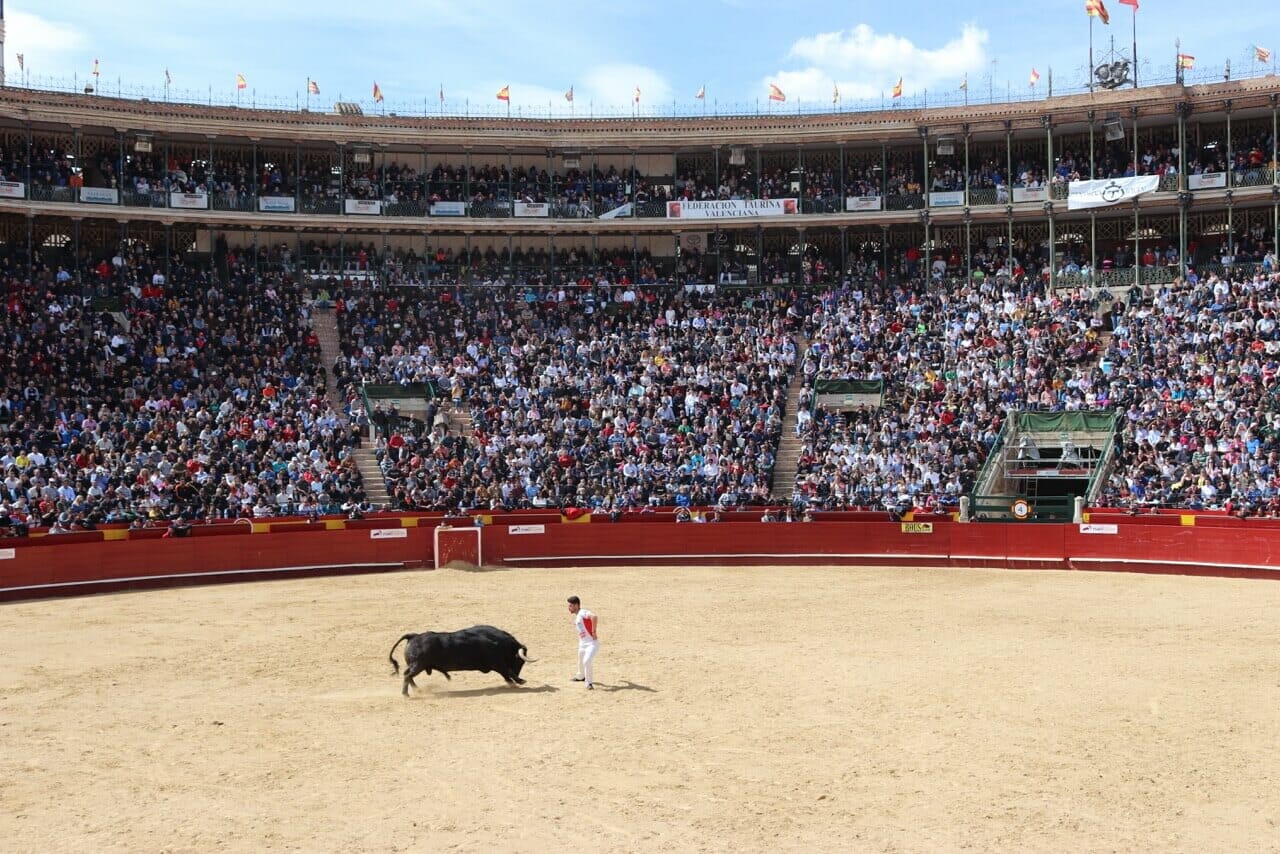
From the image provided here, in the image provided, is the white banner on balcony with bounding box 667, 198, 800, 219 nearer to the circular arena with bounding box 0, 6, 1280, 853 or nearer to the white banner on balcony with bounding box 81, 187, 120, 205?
the circular arena with bounding box 0, 6, 1280, 853

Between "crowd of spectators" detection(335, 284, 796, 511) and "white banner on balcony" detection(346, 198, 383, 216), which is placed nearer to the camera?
"crowd of spectators" detection(335, 284, 796, 511)

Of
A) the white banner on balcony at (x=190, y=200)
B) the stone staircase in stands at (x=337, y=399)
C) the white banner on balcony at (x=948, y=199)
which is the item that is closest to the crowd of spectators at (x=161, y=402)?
the stone staircase in stands at (x=337, y=399)

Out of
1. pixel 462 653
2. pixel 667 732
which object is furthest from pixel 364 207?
pixel 667 732

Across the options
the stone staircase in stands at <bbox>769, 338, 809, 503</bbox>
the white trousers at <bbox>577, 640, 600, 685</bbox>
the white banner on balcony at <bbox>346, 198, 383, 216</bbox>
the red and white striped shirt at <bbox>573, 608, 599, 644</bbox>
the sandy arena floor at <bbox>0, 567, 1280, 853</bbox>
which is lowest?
the sandy arena floor at <bbox>0, 567, 1280, 853</bbox>

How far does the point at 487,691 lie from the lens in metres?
15.3

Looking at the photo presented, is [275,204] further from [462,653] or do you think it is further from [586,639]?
[586,639]

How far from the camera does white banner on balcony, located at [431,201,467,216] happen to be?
147 ft

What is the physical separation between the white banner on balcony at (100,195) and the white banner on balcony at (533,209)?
42.5 feet

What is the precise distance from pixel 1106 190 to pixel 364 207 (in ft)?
79.8

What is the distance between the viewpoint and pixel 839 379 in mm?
38031

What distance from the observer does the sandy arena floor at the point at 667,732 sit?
10094 millimetres

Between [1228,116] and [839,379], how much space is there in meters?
14.9

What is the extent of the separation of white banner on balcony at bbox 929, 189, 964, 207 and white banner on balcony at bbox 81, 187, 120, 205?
87.1 feet

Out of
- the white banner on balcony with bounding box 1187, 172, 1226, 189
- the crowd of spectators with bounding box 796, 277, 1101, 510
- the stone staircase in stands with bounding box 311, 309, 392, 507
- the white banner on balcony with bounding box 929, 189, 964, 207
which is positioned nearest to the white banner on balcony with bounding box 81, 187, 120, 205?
the stone staircase in stands with bounding box 311, 309, 392, 507
